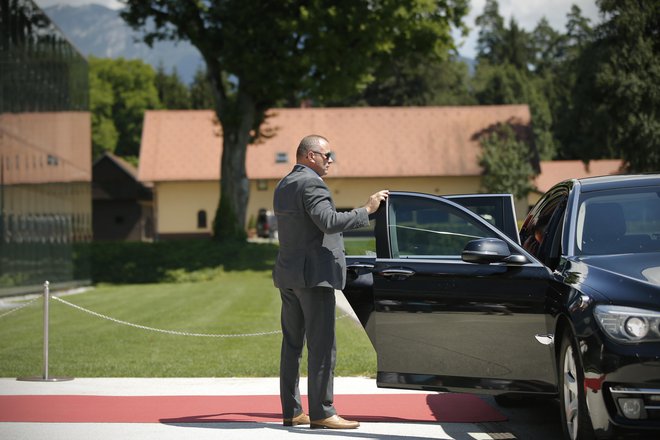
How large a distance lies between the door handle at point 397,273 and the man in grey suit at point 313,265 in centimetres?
29

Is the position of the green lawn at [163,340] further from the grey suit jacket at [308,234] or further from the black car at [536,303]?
the grey suit jacket at [308,234]

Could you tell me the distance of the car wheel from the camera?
21.4 ft

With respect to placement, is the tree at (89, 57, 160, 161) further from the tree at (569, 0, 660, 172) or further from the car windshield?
the car windshield

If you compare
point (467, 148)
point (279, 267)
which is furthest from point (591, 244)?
point (467, 148)

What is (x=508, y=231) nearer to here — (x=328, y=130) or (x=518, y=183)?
(x=518, y=183)

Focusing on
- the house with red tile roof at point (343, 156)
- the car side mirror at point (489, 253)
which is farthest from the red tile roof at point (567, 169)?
the car side mirror at point (489, 253)

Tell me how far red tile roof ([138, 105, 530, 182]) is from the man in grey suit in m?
63.3

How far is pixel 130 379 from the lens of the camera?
1166 cm

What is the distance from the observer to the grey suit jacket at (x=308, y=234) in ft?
25.6

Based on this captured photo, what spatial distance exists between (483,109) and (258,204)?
53.2ft

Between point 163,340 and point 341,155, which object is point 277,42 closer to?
point 163,340

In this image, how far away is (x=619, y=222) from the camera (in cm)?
770

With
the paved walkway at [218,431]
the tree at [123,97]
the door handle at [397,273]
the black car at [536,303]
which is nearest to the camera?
the black car at [536,303]

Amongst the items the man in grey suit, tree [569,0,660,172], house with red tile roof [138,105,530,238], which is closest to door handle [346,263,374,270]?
the man in grey suit
